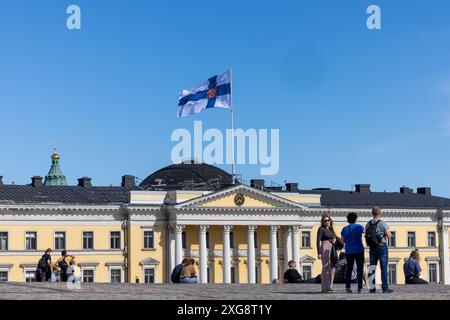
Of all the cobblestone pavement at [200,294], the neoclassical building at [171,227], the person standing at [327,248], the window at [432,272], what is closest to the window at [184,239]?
the neoclassical building at [171,227]

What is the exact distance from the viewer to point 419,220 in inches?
3821

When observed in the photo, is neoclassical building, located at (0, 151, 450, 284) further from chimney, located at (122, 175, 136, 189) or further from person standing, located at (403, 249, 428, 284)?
person standing, located at (403, 249, 428, 284)

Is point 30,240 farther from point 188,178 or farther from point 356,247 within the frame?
point 356,247

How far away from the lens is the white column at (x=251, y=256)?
291 feet

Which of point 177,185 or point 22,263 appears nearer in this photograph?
point 22,263

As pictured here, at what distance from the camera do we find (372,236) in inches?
893

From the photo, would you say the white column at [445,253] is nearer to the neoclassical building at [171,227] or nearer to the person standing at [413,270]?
the neoclassical building at [171,227]

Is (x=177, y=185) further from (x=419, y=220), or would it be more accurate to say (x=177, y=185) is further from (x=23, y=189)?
(x=419, y=220)

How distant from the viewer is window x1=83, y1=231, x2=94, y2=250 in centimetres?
8625
